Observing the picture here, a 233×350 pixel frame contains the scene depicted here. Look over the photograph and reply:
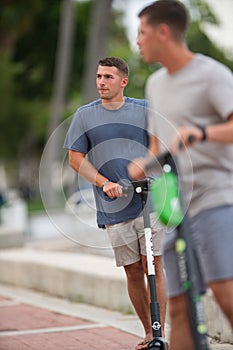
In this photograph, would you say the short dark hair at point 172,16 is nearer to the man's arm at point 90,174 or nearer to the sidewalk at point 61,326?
the man's arm at point 90,174

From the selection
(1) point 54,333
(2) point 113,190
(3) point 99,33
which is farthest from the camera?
(3) point 99,33

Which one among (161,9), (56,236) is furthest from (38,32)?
(161,9)

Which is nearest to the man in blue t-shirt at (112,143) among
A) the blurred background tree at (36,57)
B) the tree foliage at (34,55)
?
the blurred background tree at (36,57)

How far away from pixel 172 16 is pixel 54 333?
14.3ft

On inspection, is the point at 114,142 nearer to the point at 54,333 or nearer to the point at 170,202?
the point at 170,202

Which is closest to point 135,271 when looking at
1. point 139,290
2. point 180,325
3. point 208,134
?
point 139,290

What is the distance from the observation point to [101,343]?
25.0 ft

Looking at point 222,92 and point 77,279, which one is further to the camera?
point 77,279

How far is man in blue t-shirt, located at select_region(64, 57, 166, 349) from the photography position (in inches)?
241

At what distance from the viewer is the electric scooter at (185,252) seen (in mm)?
4398

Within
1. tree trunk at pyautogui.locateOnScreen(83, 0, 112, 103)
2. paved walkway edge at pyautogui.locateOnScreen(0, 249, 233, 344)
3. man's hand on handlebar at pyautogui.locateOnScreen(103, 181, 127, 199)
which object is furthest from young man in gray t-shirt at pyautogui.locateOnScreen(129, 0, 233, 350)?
tree trunk at pyautogui.locateOnScreen(83, 0, 112, 103)

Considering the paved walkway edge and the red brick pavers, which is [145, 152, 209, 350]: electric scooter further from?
the red brick pavers

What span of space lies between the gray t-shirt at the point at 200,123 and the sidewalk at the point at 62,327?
2.80 m

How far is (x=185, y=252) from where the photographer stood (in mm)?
4410
